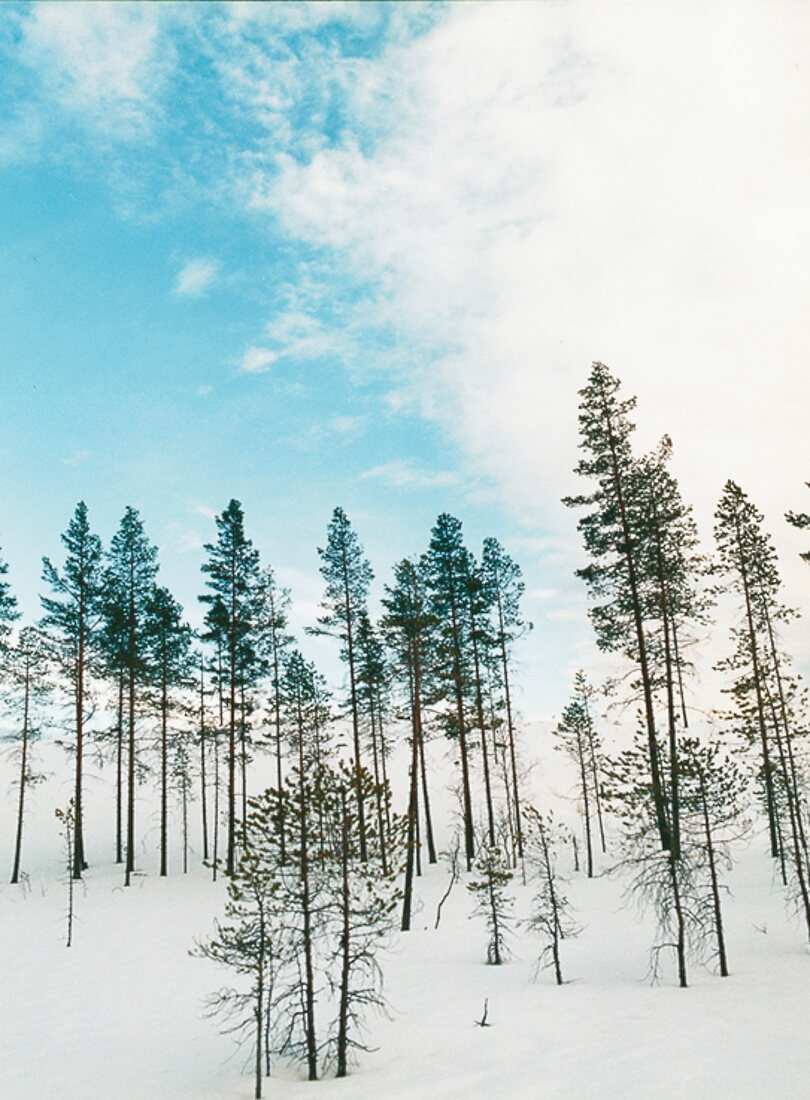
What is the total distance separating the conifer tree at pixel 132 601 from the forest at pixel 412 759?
99mm

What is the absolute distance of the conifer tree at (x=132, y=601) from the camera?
28.0 m

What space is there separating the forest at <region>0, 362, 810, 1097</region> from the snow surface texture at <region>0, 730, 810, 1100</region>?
39 centimetres

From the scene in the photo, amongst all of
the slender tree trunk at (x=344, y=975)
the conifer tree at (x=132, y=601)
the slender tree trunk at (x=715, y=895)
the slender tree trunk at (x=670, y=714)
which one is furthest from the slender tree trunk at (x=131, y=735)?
the slender tree trunk at (x=715, y=895)

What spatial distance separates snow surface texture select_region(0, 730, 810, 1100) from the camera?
→ 10953mm

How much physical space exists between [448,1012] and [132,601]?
69.8 feet

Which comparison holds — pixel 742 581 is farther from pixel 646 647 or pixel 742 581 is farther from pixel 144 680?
pixel 144 680

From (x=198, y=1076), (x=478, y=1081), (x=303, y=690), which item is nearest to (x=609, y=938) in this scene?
(x=478, y=1081)

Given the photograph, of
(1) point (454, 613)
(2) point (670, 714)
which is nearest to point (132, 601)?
(1) point (454, 613)

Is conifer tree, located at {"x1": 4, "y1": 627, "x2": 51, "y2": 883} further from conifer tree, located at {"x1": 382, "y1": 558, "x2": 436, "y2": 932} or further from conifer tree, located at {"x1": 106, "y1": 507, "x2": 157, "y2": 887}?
conifer tree, located at {"x1": 382, "y1": 558, "x2": 436, "y2": 932}

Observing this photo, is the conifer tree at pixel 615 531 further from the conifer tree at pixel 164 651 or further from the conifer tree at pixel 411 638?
the conifer tree at pixel 164 651

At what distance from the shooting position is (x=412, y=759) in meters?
30.0

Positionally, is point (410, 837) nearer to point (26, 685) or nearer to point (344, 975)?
point (344, 975)

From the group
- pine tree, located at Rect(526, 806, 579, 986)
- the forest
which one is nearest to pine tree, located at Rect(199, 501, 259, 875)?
the forest

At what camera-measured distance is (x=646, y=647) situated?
66.7 feet
